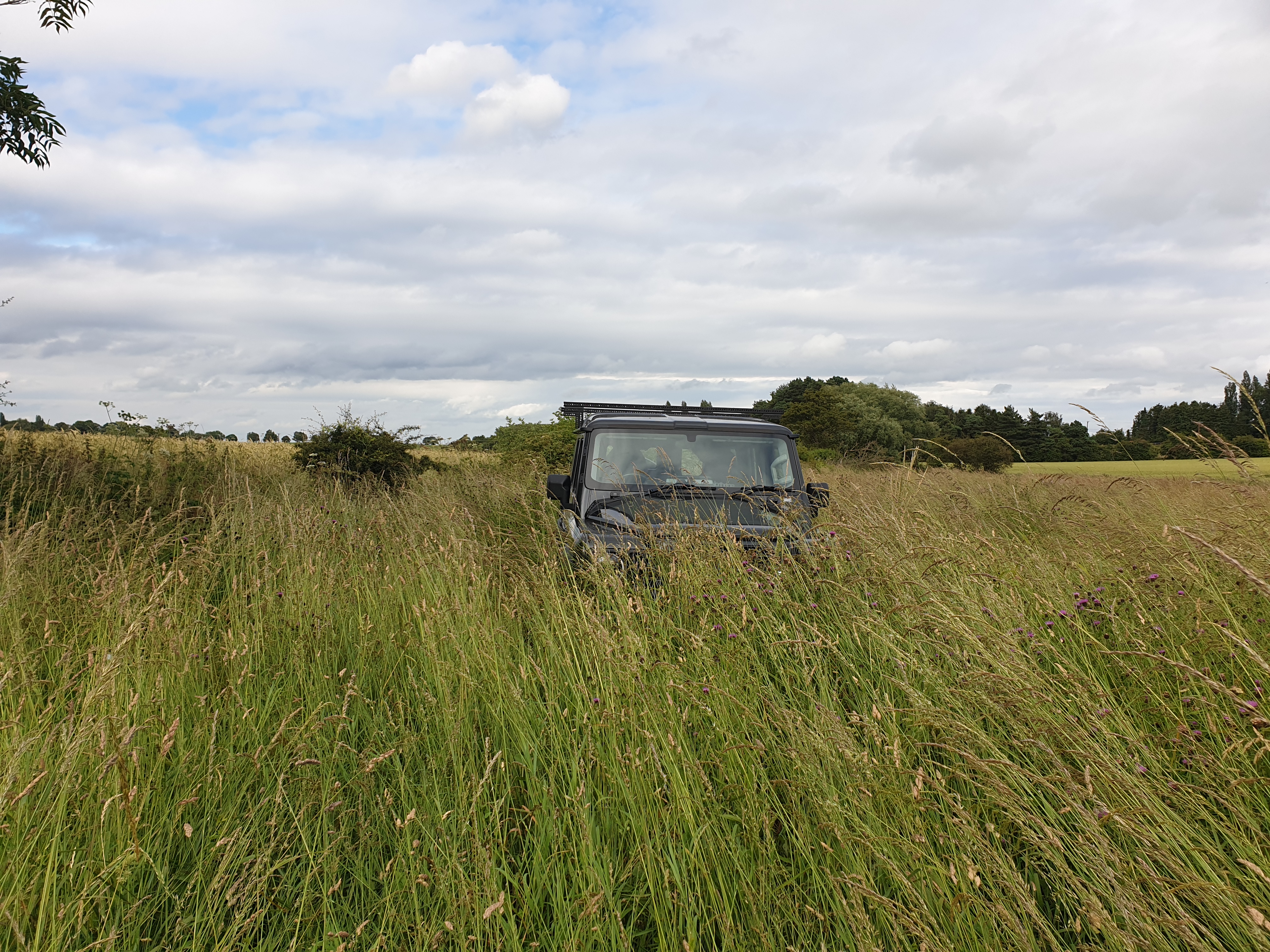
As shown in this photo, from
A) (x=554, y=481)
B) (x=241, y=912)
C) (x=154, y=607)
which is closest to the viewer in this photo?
(x=241, y=912)

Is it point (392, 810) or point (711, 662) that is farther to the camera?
point (711, 662)

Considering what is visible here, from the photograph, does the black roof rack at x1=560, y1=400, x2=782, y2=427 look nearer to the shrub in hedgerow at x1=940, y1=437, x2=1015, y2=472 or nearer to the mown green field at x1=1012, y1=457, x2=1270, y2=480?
the mown green field at x1=1012, y1=457, x2=1270, y2=480

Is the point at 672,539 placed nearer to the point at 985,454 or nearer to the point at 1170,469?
the point at 1170,469

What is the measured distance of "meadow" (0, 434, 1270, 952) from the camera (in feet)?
6.40

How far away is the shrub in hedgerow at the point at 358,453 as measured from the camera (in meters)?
13.8

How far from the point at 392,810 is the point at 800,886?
145 cm

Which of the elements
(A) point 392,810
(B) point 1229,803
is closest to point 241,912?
(A) point 392,810

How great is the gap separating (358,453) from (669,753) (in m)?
13.0

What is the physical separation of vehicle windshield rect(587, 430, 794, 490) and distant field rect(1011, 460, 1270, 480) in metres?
2.19

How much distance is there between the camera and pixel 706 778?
2.29 meters

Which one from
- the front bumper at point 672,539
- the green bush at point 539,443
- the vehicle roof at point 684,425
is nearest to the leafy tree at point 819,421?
the green bush at point 539,443

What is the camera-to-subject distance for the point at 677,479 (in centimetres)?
601

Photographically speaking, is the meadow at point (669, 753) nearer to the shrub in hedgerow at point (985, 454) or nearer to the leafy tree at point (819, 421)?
the shrub in hedgerow at point (985, 454)

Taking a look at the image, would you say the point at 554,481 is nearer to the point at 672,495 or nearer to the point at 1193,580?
the point at 672,495
